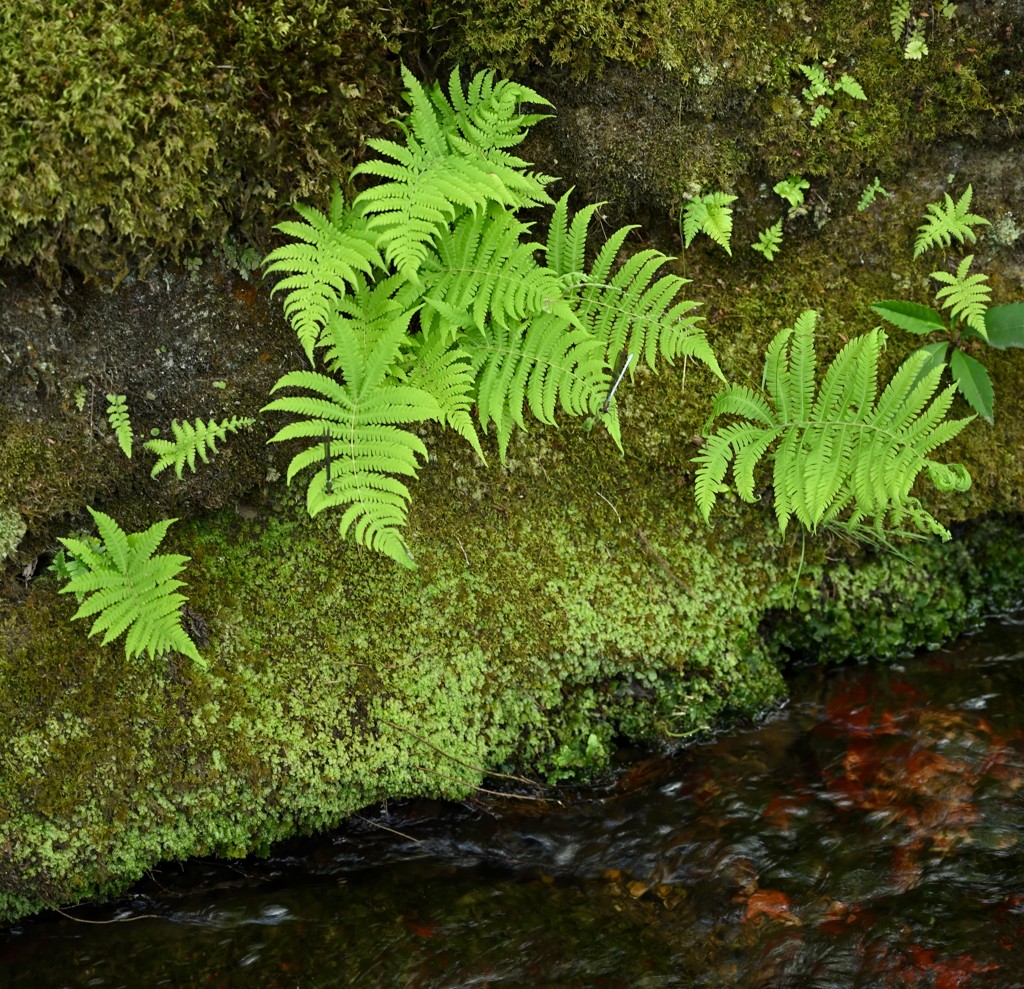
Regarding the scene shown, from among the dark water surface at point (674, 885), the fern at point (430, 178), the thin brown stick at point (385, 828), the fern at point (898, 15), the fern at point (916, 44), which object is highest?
the fern at point (898, 15)

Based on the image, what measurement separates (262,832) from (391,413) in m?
2.21

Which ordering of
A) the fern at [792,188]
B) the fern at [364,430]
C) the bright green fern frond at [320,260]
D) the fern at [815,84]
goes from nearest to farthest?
the bright green fern frond at [320,260], the fern at [364,430], the fern at [815,84], the fern at [792,188]

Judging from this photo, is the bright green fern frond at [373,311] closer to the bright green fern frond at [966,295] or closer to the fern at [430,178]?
the fern at [430,178]

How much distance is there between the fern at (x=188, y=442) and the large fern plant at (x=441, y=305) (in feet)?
1.15

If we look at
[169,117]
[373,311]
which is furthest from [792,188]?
[169,117]

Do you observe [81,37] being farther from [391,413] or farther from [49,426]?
[391,413]

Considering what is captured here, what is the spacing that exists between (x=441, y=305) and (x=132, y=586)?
1.94 meters

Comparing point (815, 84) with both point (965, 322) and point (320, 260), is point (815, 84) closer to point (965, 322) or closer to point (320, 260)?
point (965, 322)

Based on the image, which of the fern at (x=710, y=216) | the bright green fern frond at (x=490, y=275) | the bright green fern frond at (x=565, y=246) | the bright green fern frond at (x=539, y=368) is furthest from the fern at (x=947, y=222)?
the bright green fern frond at (x=490, y=275)

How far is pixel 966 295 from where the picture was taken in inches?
184

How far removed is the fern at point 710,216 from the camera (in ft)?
14.5

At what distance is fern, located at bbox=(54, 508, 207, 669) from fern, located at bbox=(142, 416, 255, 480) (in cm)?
30

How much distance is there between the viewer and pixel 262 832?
4.29 metres

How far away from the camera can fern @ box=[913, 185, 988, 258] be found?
15.5 feet
